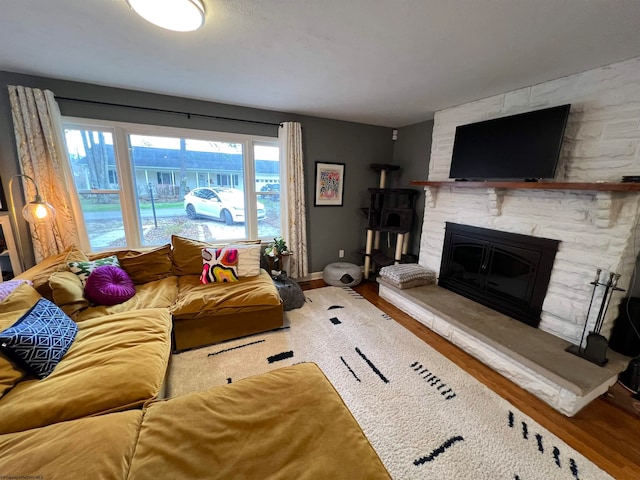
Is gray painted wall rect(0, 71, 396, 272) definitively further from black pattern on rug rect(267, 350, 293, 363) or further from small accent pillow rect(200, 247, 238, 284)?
black pattern on rug rect(267, 350, 293, 363)

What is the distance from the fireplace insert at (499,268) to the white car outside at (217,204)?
8.40 ft

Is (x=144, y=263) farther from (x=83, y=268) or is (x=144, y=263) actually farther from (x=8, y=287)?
(x=8, y=287)

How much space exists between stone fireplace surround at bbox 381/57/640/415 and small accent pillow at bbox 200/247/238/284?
2063 mm

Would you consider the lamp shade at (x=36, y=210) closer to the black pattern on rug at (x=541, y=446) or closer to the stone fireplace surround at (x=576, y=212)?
the stone fireplace surround at (x=576, y=212)

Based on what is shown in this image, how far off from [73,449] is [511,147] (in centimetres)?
330

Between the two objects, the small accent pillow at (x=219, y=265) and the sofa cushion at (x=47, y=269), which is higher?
the sofa cushion at (x=47, y=269)

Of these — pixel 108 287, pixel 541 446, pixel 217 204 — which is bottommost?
pixel 541 446

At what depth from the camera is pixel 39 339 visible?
133 cm

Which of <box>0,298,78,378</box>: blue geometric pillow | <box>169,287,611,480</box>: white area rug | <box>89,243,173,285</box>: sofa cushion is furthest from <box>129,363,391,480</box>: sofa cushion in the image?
<box>89,243,173,285</box>: sofa cushion

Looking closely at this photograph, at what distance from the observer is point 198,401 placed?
1.15 m

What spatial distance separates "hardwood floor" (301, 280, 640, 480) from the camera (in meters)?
1.36

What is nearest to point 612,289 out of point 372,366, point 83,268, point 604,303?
point 604,303

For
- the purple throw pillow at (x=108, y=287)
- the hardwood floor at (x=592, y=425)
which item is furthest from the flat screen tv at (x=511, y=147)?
the purple throw pillow at (x=108, y=287)

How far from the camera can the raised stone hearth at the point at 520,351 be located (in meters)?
1.63
